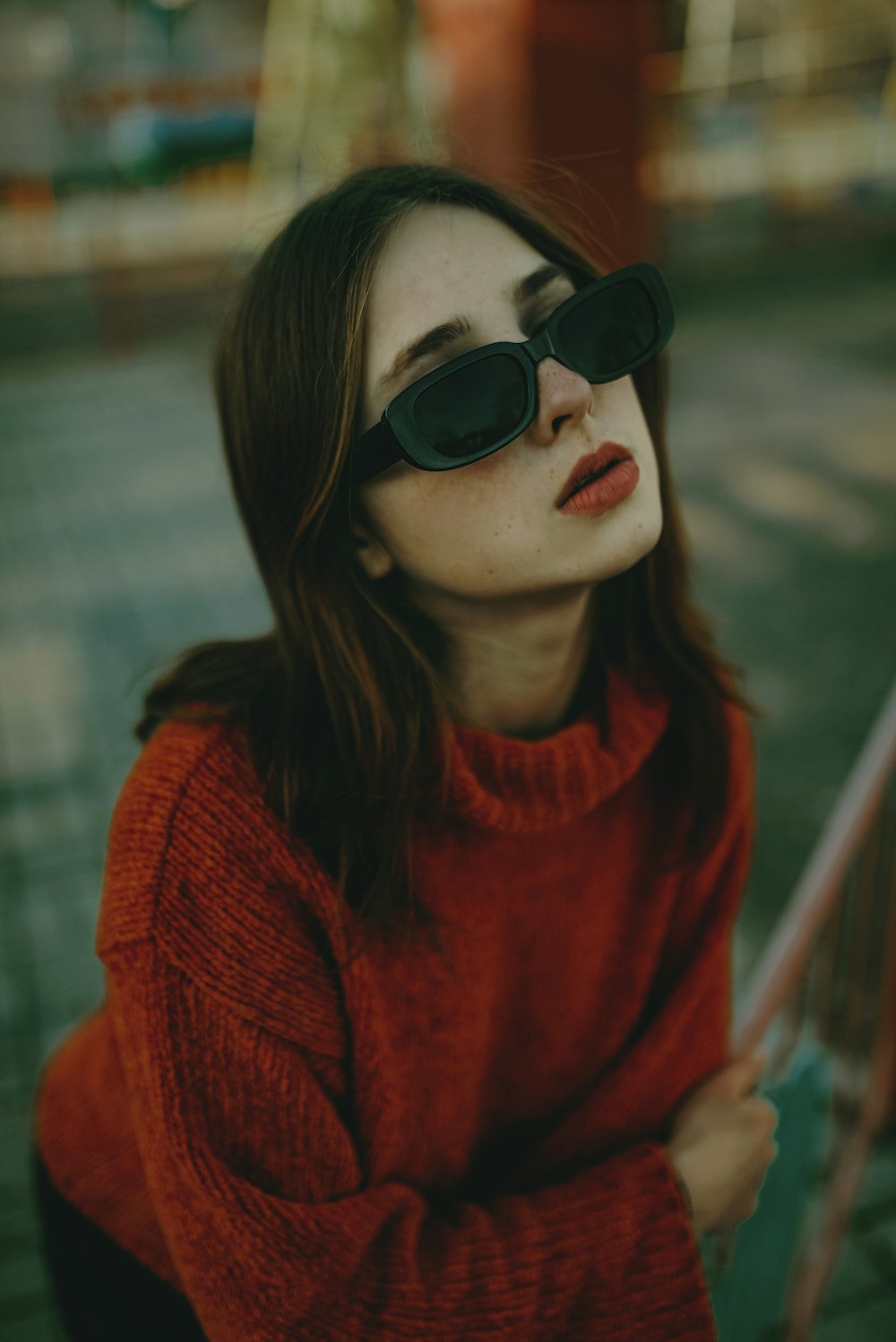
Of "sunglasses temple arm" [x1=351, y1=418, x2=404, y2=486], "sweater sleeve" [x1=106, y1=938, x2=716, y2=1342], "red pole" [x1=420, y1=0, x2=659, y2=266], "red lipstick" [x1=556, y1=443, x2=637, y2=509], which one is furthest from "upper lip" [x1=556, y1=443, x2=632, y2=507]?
"red pole" [x1=420, y1=0, x2=659, y2=266]

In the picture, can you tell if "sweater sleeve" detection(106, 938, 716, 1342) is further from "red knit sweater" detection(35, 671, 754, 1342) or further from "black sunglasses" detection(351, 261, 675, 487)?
"black sunglasses" detection(351, 261, 675, 487)

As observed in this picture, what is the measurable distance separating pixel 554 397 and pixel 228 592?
4334 millimetres

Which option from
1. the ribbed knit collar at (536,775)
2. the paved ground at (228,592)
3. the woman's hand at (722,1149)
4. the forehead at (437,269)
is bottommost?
the paved ground at (228,592)

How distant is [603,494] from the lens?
49.7 inches

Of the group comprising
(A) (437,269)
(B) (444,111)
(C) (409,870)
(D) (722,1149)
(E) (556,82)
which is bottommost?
(D) (722,1149)

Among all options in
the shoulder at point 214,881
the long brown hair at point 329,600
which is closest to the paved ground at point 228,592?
the long brown hair at point 329,600

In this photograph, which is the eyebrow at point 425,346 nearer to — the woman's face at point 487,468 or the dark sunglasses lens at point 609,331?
the woman's face at point 487,468

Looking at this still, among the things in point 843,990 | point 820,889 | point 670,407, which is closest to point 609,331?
point 820,889

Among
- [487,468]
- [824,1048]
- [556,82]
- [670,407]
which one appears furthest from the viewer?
[670,407]

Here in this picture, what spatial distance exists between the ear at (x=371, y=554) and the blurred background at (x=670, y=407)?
47 cm

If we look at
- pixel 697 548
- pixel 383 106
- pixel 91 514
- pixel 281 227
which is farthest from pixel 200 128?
pixel 281 227

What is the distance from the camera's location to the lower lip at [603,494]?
1.26 m

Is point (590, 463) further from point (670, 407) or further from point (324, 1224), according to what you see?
point (670, 407)

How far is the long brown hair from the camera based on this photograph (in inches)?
49.6
